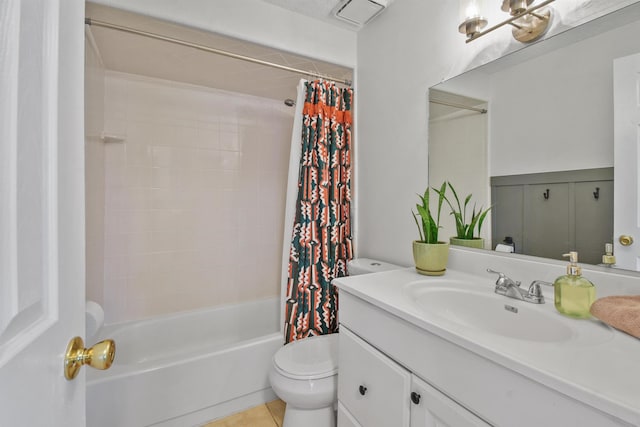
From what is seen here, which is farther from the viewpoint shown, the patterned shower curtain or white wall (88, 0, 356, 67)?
the patterned shower curtain

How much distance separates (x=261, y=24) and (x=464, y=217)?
57.1 inches

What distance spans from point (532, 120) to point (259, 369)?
1.71 meters

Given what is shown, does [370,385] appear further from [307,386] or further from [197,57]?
[197,57]

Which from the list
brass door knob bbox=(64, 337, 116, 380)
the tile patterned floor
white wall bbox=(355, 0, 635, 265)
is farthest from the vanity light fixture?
the tile patterned floor

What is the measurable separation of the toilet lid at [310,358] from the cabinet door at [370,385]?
17 centimetres

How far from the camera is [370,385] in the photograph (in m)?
0.95

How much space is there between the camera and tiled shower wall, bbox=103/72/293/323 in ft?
6.32

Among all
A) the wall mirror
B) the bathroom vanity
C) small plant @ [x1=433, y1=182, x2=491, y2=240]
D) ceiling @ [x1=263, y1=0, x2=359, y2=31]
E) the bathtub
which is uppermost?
ceiling @ [x1=263, y1=0, x2=359, y2=31]

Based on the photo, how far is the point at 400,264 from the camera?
1563 millimetres

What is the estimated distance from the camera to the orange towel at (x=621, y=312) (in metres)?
0.63

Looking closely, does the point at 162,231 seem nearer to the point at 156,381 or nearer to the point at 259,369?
the point at 156,381

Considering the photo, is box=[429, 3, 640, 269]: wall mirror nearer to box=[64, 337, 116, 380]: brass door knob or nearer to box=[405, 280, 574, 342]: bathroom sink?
box=[405, 280, 574, 342]: bathroom sink

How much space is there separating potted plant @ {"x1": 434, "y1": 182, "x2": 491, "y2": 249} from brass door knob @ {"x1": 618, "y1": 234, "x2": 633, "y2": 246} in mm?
391

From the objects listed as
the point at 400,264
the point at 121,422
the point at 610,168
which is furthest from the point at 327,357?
the point at 610,168
